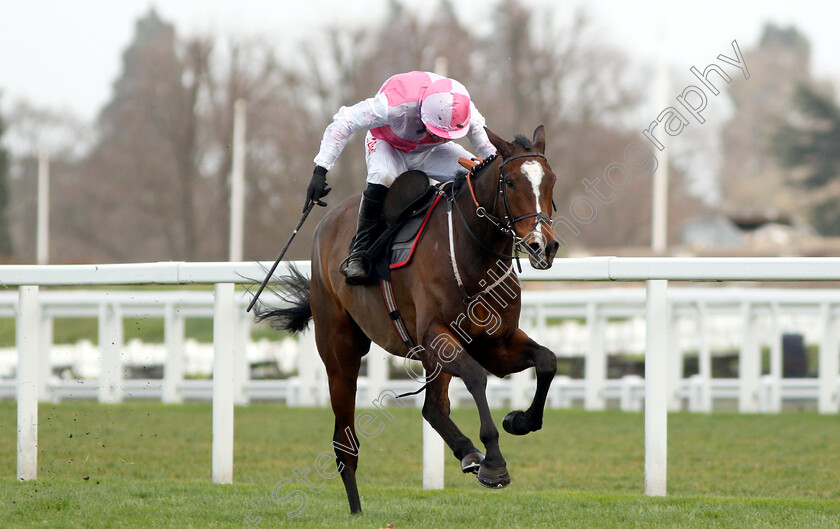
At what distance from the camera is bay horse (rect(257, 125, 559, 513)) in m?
4.00

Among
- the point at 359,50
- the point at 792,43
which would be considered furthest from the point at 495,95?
the point at 792,43

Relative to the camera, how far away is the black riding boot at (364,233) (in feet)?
15.5

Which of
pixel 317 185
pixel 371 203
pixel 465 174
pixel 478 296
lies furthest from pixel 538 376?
pixel 317 185

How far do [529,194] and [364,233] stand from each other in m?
1.06

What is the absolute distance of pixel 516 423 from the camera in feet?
14.2

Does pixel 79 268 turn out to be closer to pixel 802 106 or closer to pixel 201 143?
pixel 201 143

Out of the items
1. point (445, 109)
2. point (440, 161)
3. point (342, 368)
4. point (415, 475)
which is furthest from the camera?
point (415, 475)

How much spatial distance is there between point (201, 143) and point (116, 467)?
2583 centimetres

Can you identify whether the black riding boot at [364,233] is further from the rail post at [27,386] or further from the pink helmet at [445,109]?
the rail post at [27,386]

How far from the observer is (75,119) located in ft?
140

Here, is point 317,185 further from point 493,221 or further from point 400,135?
point 493,221

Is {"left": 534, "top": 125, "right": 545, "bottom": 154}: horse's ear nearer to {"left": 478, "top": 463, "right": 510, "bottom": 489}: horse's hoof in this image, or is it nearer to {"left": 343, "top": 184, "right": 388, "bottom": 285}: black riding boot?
{"left": 343, "top": 184, "right": 388, "bottom": 285}: black riding boot

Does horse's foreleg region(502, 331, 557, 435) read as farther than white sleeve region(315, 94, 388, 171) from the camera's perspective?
No

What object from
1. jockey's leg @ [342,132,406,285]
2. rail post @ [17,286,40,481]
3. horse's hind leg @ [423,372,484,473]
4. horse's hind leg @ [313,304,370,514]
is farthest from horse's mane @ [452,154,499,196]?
rail post @ [17,286,40,481]
